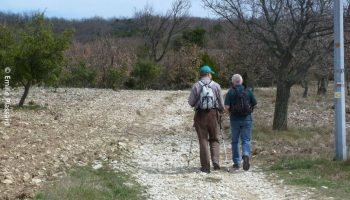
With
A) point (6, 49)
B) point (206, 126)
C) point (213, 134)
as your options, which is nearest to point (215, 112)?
point (206, 126)

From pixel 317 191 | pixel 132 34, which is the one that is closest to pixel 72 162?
pixel 317 191

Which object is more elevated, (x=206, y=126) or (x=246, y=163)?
(x=206, y=126)

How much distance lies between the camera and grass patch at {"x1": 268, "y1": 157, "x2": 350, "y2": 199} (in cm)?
846

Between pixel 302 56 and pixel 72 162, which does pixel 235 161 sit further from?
pixel 302 56

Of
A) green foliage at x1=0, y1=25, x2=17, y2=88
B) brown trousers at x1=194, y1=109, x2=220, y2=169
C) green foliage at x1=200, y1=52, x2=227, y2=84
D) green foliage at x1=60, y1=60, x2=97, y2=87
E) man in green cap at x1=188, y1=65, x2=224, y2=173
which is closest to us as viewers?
man in green cap at x1=188, y1=65, x2=224, y2=173

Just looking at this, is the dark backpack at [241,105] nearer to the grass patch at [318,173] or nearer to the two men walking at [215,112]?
the two men walking at [215,112]

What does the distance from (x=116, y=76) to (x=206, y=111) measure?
1234 inches

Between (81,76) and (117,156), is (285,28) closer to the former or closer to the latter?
(117,156)

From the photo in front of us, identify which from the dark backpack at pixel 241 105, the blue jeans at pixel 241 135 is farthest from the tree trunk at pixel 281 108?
the dark backpack at pixel 241 105

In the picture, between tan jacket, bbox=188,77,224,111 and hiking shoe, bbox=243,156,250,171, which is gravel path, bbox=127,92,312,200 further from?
tan jacket, bbox=188,77,224,111

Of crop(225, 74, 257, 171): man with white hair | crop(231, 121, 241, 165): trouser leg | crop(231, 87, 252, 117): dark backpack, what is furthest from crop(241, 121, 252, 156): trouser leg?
crop(231, 87, 252, 117): dark backpack

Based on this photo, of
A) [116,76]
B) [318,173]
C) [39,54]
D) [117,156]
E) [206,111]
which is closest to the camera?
[318,173]

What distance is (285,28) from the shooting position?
49.9 feet

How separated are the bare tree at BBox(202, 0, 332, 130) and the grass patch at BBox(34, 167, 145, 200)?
7.67 metres
